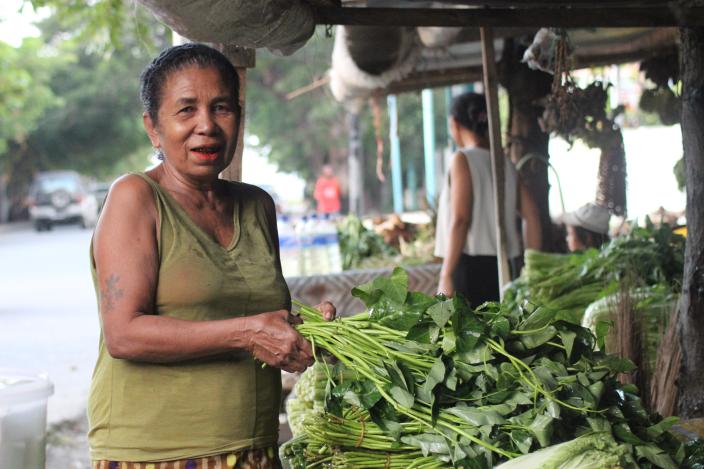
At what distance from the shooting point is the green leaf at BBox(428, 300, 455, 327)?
6.75ft

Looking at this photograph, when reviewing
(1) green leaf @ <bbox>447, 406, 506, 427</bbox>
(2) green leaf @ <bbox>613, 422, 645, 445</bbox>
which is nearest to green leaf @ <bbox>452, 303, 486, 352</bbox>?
(1) green leaf @ <bbox>447, 406, 506, 427</bbox>

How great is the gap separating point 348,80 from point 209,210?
4853 mm

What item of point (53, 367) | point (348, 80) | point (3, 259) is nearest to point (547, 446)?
point (348, 80)

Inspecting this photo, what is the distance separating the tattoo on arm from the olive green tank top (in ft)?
0.32

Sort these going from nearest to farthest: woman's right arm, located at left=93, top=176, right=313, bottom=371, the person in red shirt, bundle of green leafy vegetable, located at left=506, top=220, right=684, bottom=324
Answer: woman's right arm, located at left=93, top=176, right=313, bottom=371
bundle of green leafy vegetable, located at left=506, top=220, right=684, bottom=324
the person in red shirt

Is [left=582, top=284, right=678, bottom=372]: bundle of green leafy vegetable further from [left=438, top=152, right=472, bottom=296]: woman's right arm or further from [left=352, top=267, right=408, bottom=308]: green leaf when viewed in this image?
[left=352, top=267, right=408, bottom=308]: green leaf

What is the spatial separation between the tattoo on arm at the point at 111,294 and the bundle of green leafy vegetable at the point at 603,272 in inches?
122

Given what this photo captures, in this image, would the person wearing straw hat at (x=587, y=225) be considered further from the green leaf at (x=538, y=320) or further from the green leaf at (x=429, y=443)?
the green leaf at (x=429, y=443)

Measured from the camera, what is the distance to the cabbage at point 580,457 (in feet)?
6.39

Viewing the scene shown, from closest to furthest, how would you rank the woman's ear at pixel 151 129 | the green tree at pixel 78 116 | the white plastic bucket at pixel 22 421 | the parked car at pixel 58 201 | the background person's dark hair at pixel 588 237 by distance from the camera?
the woman's ear at pixel 151 129
the white plastic bucket at pixel 22 421
the background person's dark hair at pixel 588 237
the parked car at pixel 58 201
the green tree at pixel 78 116

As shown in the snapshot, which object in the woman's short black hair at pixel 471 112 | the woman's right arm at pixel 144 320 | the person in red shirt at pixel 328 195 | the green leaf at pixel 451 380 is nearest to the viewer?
the woman's right arm at pixel 144 320

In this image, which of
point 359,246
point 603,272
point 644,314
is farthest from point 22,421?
point 359,246

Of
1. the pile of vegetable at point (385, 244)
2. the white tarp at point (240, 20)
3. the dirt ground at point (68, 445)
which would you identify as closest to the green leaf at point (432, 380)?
the white tarp at point (240, 20)

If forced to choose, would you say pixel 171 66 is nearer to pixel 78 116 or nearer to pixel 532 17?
pixel 532 17
